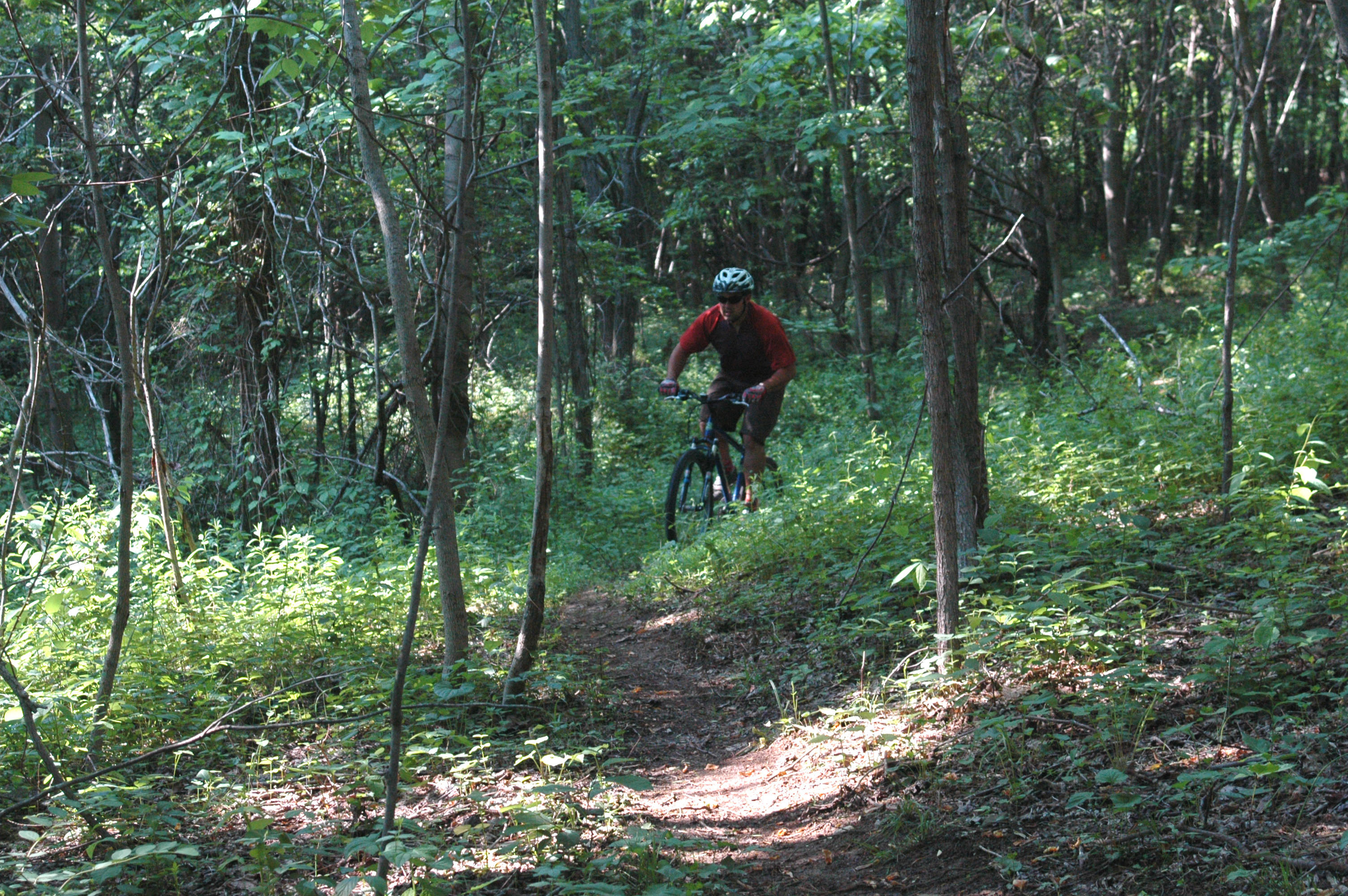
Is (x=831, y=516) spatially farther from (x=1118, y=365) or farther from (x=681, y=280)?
(x=681, y=280)

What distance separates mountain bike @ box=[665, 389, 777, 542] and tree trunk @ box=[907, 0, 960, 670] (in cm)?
399

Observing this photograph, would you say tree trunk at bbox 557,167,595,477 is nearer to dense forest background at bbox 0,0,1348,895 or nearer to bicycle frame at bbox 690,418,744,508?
dense forest background at bbox 0,0,1348,895

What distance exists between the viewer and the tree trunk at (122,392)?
3.49 meters

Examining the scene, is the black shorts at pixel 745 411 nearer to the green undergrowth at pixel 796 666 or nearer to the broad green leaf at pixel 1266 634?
the green undergrowth at pixel 796 666

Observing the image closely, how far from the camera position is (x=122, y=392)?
3.66 metres

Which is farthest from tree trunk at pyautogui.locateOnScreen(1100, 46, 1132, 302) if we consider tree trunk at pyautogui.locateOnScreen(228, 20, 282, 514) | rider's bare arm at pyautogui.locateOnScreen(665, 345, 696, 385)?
tree trunk at pyautogui.locateOnScreen(228, 20, 282, 514)

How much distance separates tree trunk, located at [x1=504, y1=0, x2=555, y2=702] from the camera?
3.92m

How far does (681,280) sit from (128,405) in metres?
19.1

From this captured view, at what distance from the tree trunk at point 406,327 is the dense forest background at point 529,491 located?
0.07 feet

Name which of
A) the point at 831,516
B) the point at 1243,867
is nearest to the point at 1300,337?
the point at 831,516

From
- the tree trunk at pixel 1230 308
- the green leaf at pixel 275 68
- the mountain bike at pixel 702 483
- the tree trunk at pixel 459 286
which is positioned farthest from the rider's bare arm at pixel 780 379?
the green leaf at pixel 275 68

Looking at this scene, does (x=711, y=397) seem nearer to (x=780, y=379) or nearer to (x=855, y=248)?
(x=780, y=379)

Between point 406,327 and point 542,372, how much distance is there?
65cm

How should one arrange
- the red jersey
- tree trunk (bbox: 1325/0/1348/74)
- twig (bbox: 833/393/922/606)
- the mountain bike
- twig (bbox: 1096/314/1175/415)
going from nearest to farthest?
tree trunk (bbox: 1325/0/1348/74)
twig (bbox: 833/393/922/606)
twig (bbox: 1096/314/1175/415)
the red jersey
the mountain bike
